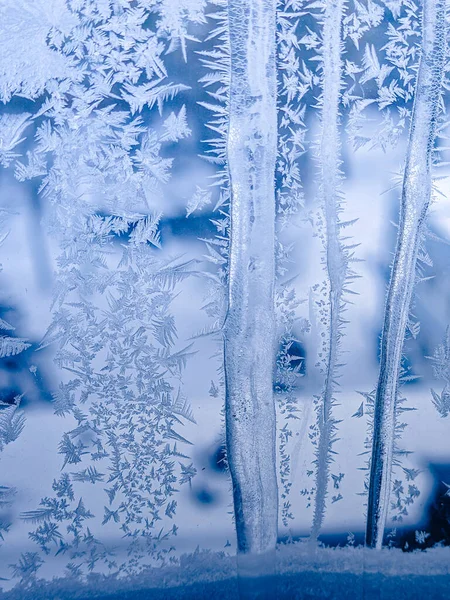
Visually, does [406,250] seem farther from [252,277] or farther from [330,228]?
[252,277]

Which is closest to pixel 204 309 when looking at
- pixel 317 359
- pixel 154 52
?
pixel 317 359

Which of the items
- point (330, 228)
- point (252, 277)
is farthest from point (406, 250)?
point (252, 277)

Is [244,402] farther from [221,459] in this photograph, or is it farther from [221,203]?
[221,203]
